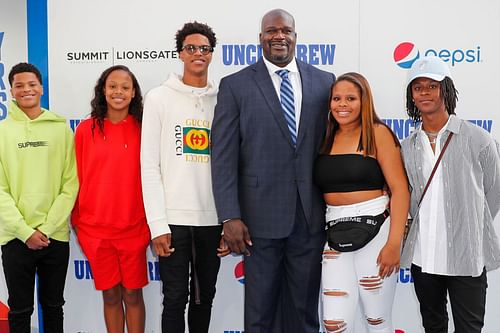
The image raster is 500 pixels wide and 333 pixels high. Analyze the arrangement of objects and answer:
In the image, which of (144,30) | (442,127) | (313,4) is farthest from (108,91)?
(442,127)

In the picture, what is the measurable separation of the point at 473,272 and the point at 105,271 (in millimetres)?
1838

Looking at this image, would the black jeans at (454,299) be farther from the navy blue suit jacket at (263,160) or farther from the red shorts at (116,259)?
the red shorts at (116,259)

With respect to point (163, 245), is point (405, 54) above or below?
above

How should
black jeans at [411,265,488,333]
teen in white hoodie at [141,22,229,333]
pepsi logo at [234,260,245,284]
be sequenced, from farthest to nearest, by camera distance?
1. pepsi logo at [234,260,245,284]
2. teen in white hoodie at [141,22,229,333]
3. black jeans at [411,265,488,333]

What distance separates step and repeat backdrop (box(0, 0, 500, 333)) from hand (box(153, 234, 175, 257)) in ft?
2.83

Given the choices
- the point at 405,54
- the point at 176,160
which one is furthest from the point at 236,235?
the point at 405,54

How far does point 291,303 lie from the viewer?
2.49 m

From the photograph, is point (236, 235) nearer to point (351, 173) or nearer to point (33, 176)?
point (351, 173)

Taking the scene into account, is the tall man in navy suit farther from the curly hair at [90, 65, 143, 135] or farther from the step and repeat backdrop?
the step and repeat backdrop

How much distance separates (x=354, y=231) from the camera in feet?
7.09

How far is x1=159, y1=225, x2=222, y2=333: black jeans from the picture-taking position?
8.15 ft

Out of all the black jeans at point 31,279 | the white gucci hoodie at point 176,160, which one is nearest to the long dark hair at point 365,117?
the white gucci hoodie at point 176,160

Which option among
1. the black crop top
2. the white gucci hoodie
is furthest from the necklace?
the white gucci hoodie

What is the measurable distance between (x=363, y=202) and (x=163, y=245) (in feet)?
3.24
